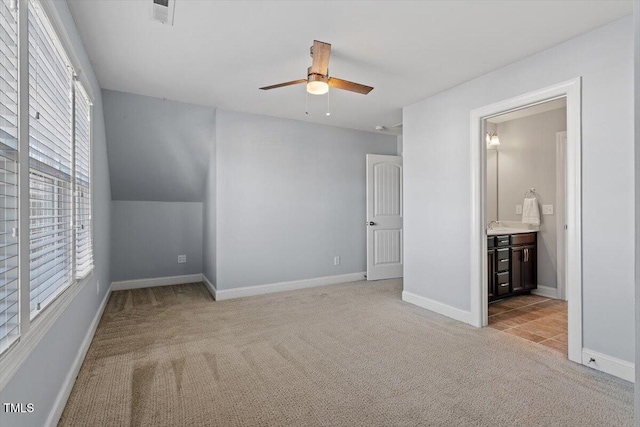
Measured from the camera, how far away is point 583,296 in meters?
2.52

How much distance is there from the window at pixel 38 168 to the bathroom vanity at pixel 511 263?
410cm

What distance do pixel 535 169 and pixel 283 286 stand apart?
12.7ft

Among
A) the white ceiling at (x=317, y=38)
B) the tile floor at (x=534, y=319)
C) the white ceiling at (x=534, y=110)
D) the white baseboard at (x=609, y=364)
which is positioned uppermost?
the white ceiling at (x=534, y=110)

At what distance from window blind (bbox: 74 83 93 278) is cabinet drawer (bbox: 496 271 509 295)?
432 cm

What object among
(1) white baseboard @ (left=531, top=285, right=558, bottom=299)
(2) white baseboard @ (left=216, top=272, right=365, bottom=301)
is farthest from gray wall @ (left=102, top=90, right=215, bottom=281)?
(1) white baseboard @ (left=531, top=285, right=558, bottom=299)

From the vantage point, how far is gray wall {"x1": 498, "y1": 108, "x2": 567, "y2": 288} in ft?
14.6

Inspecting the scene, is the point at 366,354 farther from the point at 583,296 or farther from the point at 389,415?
the point at 583,296

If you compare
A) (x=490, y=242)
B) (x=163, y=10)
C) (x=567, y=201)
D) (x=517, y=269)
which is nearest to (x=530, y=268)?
(x=517, y=269)

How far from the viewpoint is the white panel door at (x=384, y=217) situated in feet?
17.6

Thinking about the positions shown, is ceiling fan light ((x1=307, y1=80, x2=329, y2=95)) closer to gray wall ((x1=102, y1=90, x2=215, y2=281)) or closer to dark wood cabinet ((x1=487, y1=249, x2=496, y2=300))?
gray wall ((x1=102, y1=90, x2=215, y2=281))

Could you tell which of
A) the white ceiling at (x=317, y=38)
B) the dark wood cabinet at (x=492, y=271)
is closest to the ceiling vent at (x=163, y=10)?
the white ceiling at (x=317, y=38)

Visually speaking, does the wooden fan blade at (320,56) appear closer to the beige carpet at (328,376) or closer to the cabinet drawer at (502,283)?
the beige carpet at (328,376)

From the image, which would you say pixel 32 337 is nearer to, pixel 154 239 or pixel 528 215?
pixel 154 239

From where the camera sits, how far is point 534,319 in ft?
11.6
